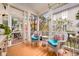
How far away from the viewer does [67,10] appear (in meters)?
2.21

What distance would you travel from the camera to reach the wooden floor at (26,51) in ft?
7.32

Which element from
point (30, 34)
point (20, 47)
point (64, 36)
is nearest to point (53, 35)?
point (64, 36)

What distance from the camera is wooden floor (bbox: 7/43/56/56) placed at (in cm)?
223

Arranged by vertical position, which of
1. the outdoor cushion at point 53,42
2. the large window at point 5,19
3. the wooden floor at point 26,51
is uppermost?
the large window at point 5,19

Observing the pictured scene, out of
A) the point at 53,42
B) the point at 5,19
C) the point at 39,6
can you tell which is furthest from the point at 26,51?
the point at 39,6

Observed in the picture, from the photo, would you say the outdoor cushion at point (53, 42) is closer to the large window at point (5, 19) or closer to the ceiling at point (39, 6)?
the ceiling at point (39, 6)

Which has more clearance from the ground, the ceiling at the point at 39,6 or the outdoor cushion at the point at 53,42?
the ceiling at the point at 39,6

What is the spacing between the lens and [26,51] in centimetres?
224

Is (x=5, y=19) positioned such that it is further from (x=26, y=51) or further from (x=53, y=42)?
(x=53, y=42)

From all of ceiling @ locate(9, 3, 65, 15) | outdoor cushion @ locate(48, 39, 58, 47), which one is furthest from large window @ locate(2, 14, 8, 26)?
outdoor cushion @ locate(48, 39, 58, 47)

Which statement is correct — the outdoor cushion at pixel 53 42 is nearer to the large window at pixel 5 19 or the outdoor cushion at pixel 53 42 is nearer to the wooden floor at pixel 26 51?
the wooden floor at pixel 26 51

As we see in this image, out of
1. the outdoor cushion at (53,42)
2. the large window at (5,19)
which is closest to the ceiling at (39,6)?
the large window at (5,19)

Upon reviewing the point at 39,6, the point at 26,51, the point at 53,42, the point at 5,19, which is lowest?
the point at 26,51

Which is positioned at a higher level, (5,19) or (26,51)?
(5,19)
